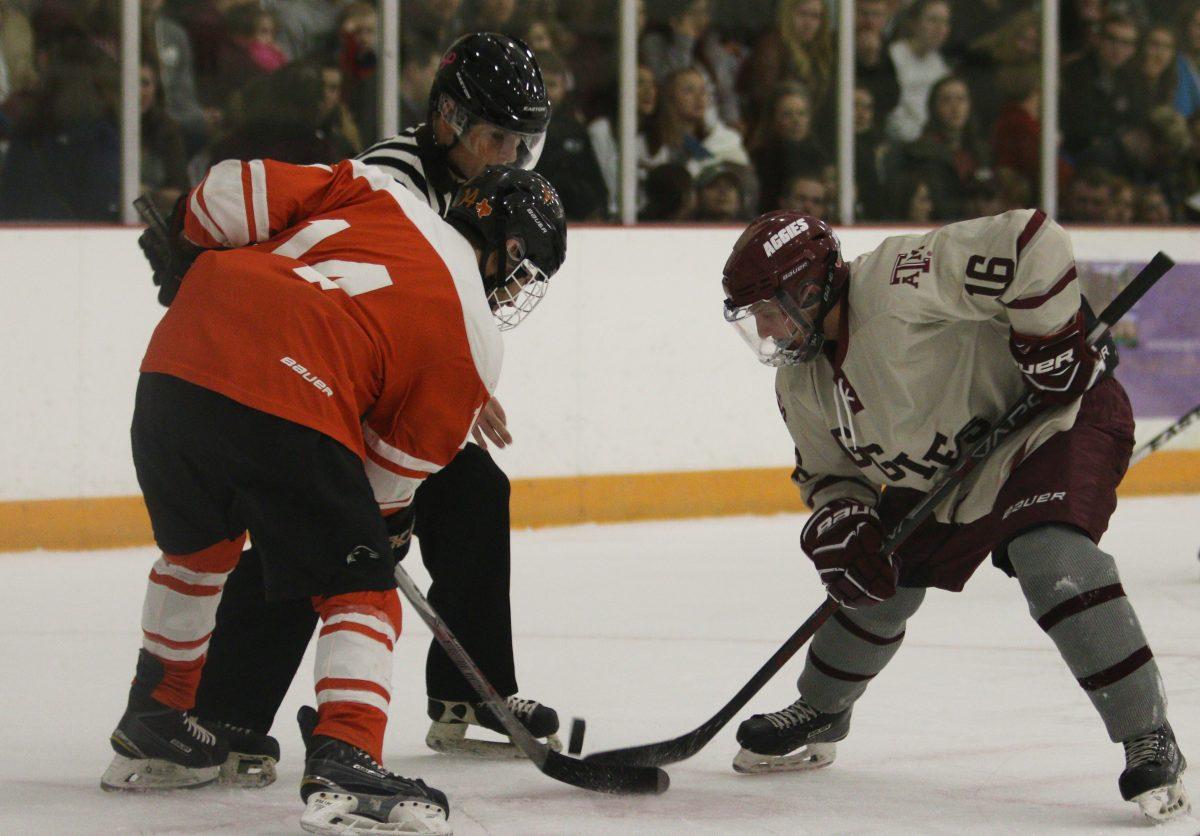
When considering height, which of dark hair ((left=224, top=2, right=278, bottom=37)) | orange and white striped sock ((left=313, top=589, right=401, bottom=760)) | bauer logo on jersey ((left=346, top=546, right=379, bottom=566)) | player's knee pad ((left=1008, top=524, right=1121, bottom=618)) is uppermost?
dark hair ((left=224, top=2, right=278, bottom=37))

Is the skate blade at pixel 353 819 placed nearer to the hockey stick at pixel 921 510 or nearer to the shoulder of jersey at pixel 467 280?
the hockey stick at pixel 921 510

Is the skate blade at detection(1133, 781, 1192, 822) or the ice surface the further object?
the ice surface

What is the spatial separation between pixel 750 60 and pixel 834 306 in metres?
3.42

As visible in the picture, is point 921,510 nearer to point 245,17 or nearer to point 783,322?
point 783,322

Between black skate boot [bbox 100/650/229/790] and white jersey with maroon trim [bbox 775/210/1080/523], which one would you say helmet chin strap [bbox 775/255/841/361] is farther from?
black skate boot [bbox 100/650/229/790]

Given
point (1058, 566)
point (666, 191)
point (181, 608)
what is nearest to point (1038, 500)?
point (1058, 566)

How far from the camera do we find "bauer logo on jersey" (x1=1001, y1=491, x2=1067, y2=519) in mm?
2174

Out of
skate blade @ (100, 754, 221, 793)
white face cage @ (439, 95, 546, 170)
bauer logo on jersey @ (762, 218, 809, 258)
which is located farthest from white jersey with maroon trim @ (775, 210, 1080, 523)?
skate blade @ (100, 754, 221, 793)

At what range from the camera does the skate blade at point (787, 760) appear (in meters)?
2.46

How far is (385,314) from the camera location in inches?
78.5

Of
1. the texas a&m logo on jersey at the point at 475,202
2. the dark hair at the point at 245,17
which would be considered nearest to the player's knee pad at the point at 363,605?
the texas a&m logo on jersey at the point at 475,202

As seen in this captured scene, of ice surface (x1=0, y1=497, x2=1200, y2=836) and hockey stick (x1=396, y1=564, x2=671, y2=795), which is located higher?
hockey stick (x1=396, y1=564, x2=671, y2=795)

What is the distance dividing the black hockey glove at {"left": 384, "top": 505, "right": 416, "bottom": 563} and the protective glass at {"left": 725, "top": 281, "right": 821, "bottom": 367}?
0.51 meters

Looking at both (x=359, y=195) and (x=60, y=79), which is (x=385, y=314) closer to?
(x=359, y=195)
